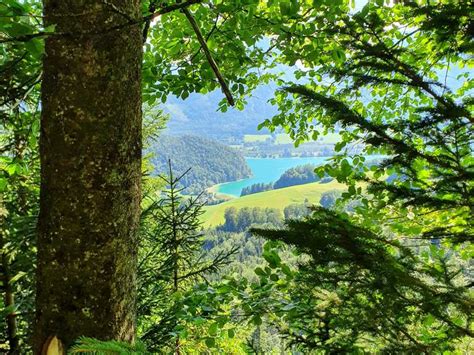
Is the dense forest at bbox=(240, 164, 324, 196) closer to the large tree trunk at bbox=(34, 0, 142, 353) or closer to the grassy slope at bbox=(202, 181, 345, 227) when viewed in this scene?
the grassy slope at bbox=(202, 181, 345, 227)

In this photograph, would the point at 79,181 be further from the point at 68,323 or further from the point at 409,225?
the point at 409,225

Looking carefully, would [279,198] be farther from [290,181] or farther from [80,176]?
[80,176]

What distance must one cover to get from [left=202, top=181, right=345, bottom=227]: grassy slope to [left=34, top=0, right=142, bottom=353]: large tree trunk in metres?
135

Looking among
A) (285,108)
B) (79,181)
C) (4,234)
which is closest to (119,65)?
(79,181)

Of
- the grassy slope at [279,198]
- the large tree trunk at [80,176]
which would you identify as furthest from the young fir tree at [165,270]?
the grassy slope at [279,198]

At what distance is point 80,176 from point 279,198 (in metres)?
148

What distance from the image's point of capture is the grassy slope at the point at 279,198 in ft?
470

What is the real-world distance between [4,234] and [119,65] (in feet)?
13.1

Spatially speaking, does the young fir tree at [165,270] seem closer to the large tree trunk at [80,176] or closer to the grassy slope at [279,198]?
the large tree trunk at [80,176]

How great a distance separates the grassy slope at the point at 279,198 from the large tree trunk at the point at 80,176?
134549 millimetres

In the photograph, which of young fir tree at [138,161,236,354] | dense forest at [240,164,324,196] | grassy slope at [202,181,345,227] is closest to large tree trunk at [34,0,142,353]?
young fir tree at [138,161,236,354]

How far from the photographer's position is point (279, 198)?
14875cm

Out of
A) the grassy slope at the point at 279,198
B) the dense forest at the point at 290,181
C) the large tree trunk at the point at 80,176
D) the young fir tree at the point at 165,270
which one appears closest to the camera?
the large tree trunk at the point at 80,176

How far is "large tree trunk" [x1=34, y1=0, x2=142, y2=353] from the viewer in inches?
59.0
